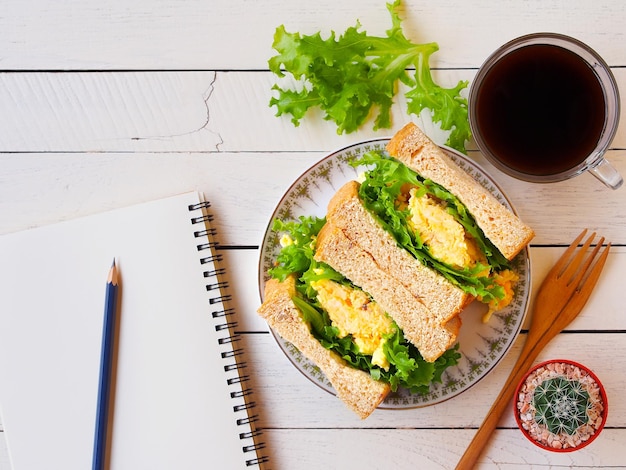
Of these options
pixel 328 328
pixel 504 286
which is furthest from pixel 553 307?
pixel 328 328

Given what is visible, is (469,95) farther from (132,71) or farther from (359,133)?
(132,71)

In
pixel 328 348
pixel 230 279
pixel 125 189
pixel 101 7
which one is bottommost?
pixel 328 348

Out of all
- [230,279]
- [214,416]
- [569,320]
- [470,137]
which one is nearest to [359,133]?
[470,137]

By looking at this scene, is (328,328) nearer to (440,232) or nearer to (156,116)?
(440,232)

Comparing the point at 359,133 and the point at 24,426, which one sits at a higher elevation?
the point at 359,133

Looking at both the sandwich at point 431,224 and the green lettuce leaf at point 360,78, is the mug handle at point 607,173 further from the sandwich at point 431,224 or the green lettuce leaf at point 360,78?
the green lettuce leaf at point 360,78

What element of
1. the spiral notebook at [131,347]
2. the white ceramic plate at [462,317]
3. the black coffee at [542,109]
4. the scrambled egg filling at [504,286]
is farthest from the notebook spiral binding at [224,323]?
the black coffee at [542,109]
